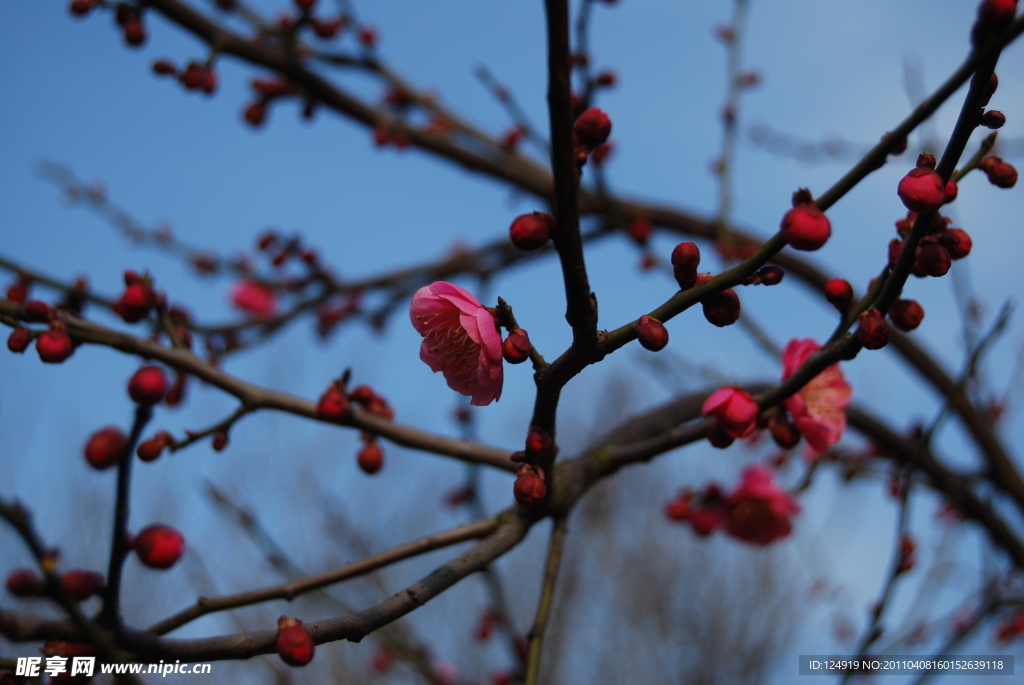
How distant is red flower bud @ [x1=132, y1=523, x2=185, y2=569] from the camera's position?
99cm

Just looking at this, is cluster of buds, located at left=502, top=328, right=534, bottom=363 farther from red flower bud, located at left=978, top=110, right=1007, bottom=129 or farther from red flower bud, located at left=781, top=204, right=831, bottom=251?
red flower bud, located at left=978, top=110, right=1007, bottom=129

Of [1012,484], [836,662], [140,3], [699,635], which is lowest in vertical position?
[836,662]

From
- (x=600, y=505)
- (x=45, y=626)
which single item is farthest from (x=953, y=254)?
(x=600, y=505)

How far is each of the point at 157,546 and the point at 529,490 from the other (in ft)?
1.77

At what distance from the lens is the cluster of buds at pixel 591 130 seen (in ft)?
3.16

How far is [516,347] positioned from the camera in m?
1.02

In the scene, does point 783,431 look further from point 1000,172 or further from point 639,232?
point 639,232

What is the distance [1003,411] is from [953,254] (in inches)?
157

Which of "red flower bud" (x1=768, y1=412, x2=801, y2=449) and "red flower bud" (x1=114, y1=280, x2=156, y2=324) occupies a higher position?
"red flower bud" (x1=114, y1=280, x2=156, y2=324)

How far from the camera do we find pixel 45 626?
744mm

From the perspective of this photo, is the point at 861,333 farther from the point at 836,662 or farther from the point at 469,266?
the point at 469,266

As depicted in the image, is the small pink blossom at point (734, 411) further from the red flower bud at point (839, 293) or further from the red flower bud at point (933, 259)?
the red flower bud at point (933, 259)

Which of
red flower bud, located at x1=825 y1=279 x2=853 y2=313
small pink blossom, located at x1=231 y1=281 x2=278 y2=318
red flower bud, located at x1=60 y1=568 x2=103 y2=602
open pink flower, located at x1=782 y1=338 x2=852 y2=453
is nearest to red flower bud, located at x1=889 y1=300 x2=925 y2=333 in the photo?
red flower bud, located at x1=825 y1=279 x2=853 y2=313

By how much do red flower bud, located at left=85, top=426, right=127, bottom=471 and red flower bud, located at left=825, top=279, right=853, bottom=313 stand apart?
3.75 ft
